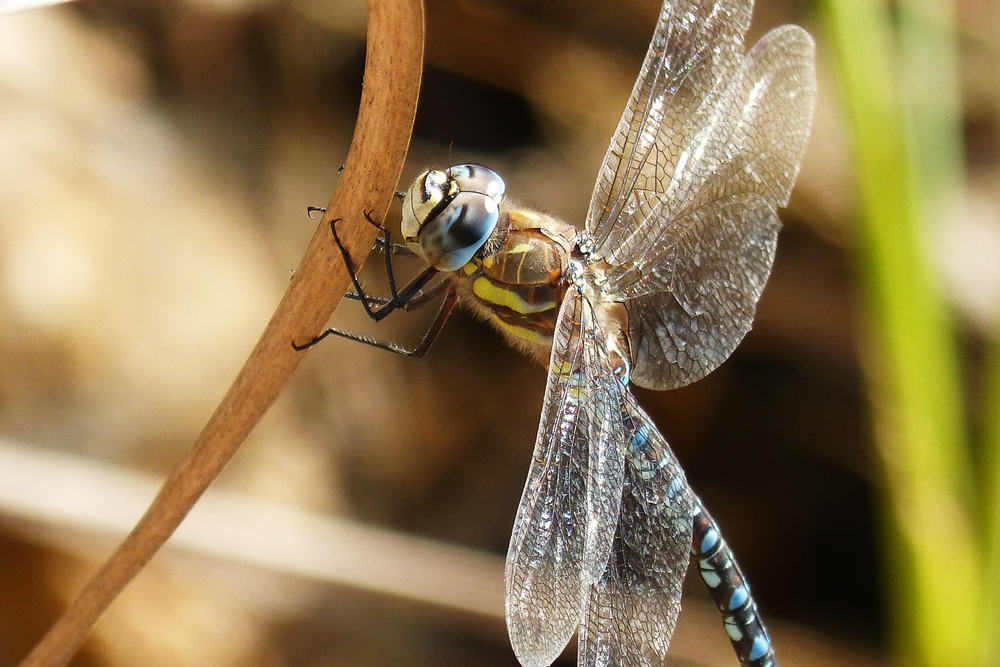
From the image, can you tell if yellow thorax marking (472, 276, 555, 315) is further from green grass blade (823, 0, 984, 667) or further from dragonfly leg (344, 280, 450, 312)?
green grass blade (823, 0, 984, 667)

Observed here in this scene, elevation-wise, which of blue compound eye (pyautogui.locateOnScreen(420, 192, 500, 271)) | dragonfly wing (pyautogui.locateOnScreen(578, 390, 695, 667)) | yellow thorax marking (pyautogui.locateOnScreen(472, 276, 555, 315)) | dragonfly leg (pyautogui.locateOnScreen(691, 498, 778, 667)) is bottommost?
dragonfly leg (pyautogui.locateOnScreen(691, 498, 778, 667))

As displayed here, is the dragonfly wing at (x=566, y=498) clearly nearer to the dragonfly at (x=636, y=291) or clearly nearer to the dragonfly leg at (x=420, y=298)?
the dragonfly at (x=636, y=291)

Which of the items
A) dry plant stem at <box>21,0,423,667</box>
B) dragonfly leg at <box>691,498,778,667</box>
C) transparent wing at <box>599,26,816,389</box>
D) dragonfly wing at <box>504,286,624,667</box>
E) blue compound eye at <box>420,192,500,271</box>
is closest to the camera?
dry plant stem at <box>21,0,423,667</box>

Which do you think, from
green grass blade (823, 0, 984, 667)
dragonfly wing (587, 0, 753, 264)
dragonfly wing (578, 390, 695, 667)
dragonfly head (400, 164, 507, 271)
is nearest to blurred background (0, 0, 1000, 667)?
green grass blade (823, 0, 984, 667)

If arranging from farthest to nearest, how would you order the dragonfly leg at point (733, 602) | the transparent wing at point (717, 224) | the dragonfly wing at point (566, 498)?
the dragonfly leg at point (733, 602)
the transparent wing at point (717, 224)
the dragonfly wing at point (566, 498)

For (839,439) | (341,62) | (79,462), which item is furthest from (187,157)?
(839,439)

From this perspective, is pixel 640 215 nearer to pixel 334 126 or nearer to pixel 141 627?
pixel 334 126

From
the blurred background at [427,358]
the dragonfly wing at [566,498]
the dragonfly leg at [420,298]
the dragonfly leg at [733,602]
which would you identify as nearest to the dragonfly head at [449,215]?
the dragonfly leg at [420,298]
